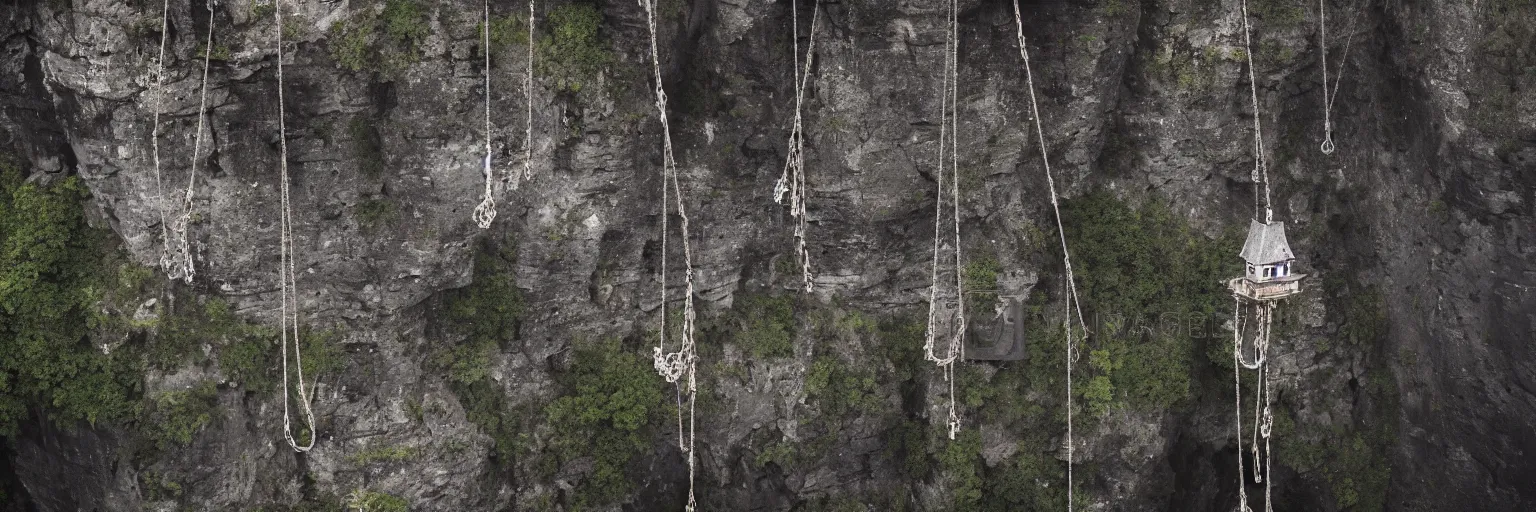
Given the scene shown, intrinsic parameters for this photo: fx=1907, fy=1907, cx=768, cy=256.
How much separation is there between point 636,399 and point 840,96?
4470 millimetres

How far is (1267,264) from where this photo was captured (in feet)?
66.4

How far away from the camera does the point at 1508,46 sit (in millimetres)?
21266

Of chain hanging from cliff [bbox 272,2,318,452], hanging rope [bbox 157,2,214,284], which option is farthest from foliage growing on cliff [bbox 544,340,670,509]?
hanging rope [bbox 157,2,214,284]

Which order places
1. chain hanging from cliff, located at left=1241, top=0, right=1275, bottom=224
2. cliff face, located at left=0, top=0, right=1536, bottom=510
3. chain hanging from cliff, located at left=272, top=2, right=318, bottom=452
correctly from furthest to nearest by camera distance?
chain hanging from cliff, located at left=1241, top=0, right=1275, bottom=224 < cliff face, located at left=0, top=0, right=1536, bottom=510 < chain hanging from cliff, located at left=272, top=2, right=318, bottom=452

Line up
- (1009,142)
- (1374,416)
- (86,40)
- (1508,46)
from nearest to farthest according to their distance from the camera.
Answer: (86,40) → (1508,46) → (1009,142) → (1374,416)

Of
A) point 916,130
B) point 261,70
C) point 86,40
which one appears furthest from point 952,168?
point 86,40

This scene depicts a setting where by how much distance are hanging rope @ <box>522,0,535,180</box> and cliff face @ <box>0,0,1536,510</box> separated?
9 cm

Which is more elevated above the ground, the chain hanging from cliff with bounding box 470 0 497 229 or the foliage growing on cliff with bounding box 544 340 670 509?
the chain hanging from cliff with bounding box 470 0 497 229

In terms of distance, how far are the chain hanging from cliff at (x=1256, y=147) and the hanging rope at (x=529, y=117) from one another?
325 inches

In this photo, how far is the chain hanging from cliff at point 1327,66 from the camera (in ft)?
74.2

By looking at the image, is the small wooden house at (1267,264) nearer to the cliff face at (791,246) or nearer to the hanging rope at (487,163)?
the cliff face at (791,246)

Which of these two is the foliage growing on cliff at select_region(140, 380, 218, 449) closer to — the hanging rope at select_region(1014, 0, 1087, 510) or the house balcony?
the hanging rope at select_region(1014, 0, 1087, 510)

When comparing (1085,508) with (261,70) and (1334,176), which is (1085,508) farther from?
(261,70)

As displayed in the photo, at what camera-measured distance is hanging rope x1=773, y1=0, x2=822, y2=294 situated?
71.8ft
